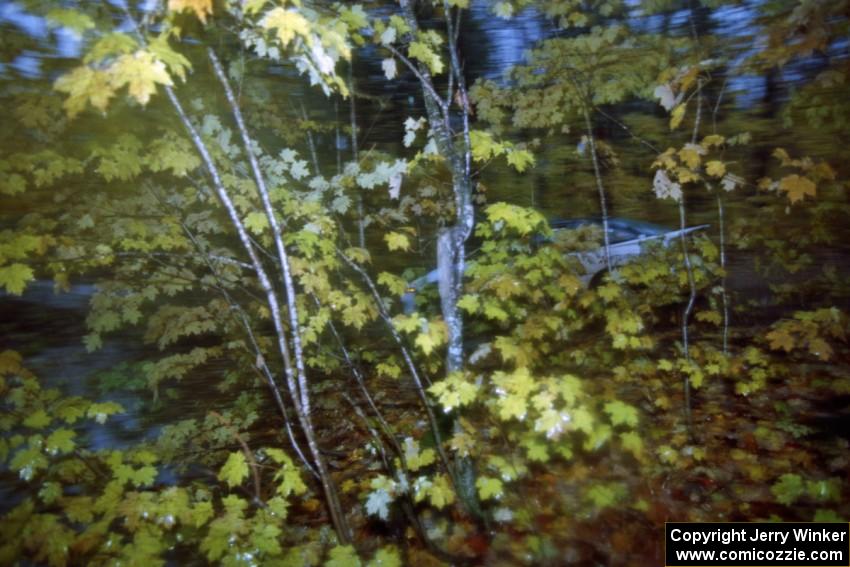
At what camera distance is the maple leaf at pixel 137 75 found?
222cm

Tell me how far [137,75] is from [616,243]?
700 centimetres

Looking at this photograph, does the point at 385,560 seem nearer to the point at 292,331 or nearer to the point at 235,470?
the point at 235,470

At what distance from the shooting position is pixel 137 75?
2.22 m

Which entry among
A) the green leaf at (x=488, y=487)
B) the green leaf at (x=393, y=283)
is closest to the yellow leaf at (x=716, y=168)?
the green leaf at (x=393, y=283)

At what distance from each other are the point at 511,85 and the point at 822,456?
5.84m

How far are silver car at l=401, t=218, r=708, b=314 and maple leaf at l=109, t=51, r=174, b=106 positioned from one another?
4.63 m

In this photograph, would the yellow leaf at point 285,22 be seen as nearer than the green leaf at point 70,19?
No

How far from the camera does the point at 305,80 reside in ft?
22.7

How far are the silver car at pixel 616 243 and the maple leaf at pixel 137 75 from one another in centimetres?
463

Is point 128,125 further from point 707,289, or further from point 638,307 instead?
point 707,289

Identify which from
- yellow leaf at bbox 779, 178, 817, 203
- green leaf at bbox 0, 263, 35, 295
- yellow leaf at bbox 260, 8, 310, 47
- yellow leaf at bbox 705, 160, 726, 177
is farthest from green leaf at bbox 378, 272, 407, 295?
yellow leaf at bbox 779, 178, 817, 203

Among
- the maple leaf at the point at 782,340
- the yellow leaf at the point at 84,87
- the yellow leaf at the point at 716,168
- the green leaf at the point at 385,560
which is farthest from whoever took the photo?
the maple leaf at the point at 782,340

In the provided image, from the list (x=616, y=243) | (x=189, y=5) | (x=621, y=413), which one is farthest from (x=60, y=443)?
(x=616, y=243)

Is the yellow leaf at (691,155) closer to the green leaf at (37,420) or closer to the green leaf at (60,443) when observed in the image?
the green leaf at (60,443)
